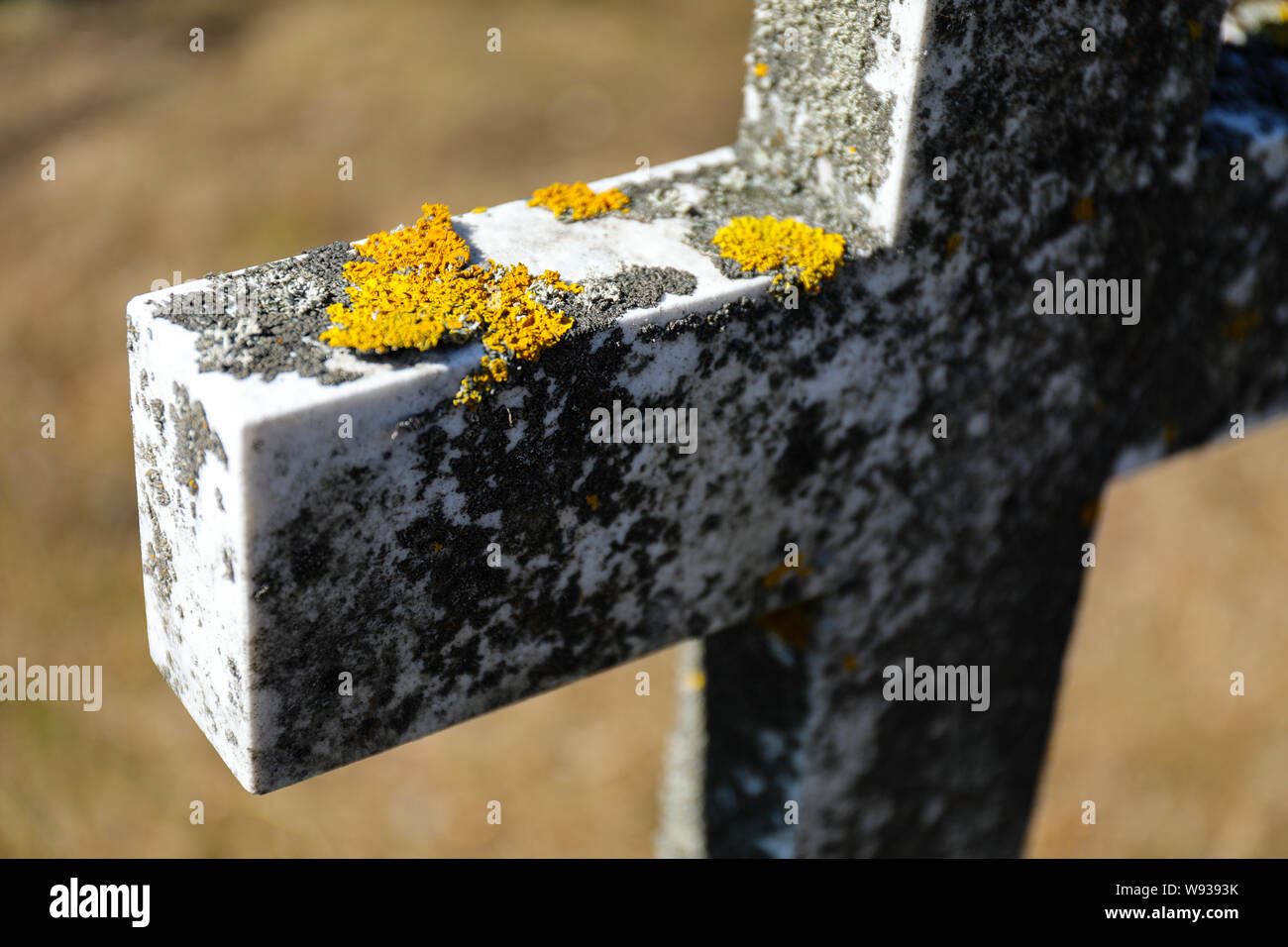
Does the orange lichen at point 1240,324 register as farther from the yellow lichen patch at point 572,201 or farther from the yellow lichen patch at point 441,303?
the yellow lichen patch at point 441,303

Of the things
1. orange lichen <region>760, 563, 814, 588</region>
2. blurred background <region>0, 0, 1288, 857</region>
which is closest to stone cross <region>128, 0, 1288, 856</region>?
orange lichen <region>760, 563, 814, 588</region>

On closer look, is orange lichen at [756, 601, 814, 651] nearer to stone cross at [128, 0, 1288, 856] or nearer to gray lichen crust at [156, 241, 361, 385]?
stone cross at [128, 0, 1288, 856]

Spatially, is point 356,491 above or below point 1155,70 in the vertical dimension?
below

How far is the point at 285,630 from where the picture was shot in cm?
151

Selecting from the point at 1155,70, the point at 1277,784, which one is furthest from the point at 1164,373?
the point at 1277,784

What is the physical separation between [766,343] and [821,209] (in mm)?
325

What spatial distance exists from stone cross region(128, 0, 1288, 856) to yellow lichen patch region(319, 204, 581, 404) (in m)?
0.03

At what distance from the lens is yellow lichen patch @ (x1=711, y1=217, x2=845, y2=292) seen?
1777 millimetres

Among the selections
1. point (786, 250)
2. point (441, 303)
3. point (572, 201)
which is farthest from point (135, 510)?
point (786, 250)

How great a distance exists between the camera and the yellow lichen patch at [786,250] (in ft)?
A: 5.83

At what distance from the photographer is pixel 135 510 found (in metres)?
6.20

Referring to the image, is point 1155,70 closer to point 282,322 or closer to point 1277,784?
point 282,322

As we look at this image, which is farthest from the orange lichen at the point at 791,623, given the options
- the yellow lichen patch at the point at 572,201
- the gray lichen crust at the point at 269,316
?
the gray lichen crust at the point at 269,316

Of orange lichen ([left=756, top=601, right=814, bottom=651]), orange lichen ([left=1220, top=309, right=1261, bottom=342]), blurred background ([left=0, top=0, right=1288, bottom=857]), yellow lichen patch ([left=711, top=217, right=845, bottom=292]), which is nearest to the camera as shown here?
yellow lichen patch ([left=711, top=217, right=845, bottom=292])
